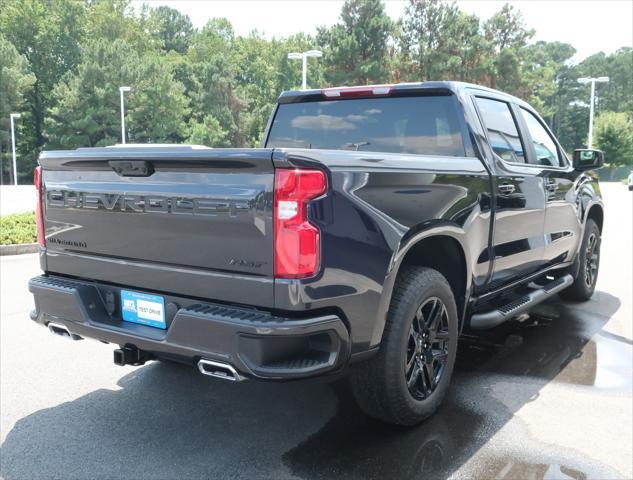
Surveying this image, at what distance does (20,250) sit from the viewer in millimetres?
9961

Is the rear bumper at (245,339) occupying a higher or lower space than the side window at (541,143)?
lower

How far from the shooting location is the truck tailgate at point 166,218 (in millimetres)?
2615

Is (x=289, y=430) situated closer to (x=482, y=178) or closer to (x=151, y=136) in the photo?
(x=482, y=178)

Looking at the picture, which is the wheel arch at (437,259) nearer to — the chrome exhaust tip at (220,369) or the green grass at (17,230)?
the chrome exhaust tip at (220,369)

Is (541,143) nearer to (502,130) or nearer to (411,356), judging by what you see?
(502,130)

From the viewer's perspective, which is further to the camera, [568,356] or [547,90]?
[547,90]

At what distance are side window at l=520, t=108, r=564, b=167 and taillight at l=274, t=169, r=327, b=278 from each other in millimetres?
3012

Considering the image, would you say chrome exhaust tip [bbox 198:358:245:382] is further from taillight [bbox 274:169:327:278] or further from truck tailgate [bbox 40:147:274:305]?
taillight [bbox 274:169:327:278]

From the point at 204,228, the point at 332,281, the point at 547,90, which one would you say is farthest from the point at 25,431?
the point at 547,90

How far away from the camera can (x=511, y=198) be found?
416cm

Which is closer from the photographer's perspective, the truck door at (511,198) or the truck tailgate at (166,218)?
the truck tailgate at (166,218)

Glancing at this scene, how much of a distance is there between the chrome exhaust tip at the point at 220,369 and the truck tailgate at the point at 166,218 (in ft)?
0.97

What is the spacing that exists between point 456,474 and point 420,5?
5518 centimetres

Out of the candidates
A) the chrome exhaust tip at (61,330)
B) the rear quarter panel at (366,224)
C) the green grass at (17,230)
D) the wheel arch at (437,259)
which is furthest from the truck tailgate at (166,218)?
the green grass at (17,230)
